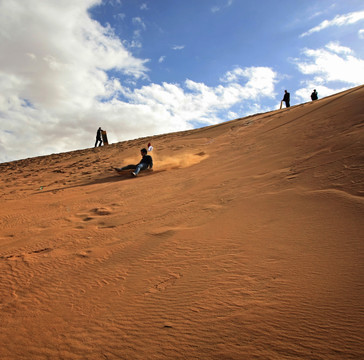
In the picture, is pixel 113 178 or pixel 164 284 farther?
pixel 113 178

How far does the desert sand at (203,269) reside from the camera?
5.57ft

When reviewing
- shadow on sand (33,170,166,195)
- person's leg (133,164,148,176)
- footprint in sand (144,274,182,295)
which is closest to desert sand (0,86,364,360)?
footprint in sand (144,274,182,295)

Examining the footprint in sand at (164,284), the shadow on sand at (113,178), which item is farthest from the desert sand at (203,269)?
the shadow on sand at (113,178)

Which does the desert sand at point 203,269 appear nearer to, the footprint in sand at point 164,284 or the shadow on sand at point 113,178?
the footprint in sand at point 164,284

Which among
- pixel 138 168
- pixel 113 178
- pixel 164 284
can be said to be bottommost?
pixel 164 284

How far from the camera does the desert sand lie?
5.57ft

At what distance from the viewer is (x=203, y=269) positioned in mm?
2576

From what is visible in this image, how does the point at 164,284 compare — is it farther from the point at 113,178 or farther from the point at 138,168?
the point at 113,178

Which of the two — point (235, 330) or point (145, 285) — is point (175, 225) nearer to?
point (145, 285)

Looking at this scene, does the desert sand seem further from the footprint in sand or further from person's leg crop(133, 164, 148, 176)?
person's leg crop(133, 164, 148, 176)

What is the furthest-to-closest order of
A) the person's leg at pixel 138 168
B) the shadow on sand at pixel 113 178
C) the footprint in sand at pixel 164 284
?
the person's leg at pixel 138 168 → the shadow on sand at pixel 113 178 → the footprint in sand at pixel 164 284

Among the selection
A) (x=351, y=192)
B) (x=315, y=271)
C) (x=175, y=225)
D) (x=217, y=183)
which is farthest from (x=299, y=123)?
(x=315, y=271)

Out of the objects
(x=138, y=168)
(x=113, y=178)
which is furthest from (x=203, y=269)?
(x=113, y=178)

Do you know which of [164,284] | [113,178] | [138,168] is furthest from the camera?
[113,178]
